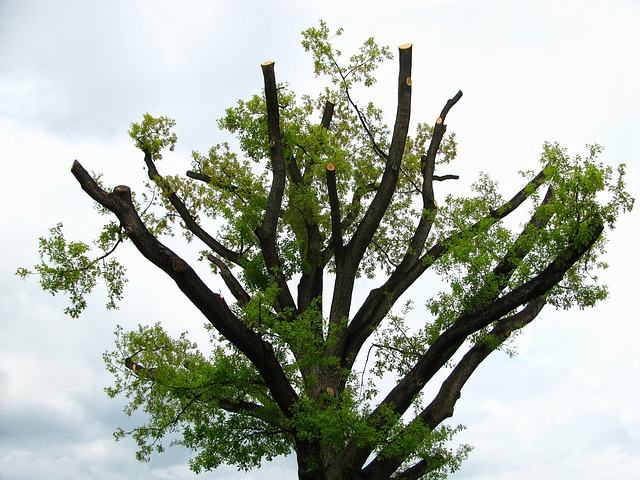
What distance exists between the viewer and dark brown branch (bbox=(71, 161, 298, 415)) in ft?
31.5

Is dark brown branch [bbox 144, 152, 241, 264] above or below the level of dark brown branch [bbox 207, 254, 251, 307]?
above

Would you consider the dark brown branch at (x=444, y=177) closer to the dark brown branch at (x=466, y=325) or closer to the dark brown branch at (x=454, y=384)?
the dark brown branch at (x=454, y=384)

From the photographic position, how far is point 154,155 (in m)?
13.4

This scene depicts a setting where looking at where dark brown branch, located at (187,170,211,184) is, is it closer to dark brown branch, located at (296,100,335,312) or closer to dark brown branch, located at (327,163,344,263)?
dark brown branch, located at (296,100,335,312)

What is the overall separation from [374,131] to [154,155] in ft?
16.2

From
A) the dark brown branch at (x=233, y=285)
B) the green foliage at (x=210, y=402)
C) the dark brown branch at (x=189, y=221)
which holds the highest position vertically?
the dark brown branch at (x=189, y=221)

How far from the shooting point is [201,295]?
963cm

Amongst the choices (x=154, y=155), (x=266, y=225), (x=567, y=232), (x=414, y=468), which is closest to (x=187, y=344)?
(x=266, y=225)

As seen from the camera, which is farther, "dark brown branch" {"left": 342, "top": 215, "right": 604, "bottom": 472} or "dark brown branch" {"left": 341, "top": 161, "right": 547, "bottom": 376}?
"dark brown branch" {"left": 341, "top": 161, "right": 547, "bottom": 376}

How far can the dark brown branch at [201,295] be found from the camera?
960 cm

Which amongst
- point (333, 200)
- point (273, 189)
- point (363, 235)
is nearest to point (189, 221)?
point (273, 189)

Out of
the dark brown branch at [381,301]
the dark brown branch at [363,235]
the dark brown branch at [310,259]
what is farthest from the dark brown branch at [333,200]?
the dark brown branch at [381,301]

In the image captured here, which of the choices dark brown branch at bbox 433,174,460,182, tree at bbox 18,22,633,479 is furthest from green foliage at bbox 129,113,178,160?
dark brown branch at bbox 433,174,460,182

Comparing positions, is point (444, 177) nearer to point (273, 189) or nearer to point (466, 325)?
point (273, 189)
